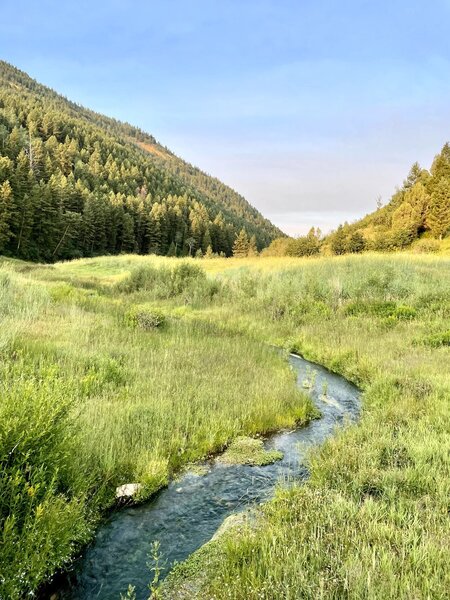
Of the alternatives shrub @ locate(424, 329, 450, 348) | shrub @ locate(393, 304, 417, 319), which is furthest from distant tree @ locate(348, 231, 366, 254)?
shrub @ locate(424, 329, 450, 348)

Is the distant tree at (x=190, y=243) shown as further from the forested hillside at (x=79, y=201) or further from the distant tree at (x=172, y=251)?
the distant tree at (x=172, y=251)

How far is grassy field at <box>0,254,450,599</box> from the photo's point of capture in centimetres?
318

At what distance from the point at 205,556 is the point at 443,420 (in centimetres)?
452

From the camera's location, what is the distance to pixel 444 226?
53.8m

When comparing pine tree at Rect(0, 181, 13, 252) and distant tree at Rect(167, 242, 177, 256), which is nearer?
pine tree at Rect(0, 181, 13, 252)

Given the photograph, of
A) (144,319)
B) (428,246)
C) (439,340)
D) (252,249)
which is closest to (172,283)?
(144,319)

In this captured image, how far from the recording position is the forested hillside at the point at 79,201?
59781 millimetres

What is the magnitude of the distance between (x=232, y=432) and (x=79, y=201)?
264 feet

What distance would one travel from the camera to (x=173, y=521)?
4562 mm

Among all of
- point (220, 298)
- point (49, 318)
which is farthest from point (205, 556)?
point (220, 298)

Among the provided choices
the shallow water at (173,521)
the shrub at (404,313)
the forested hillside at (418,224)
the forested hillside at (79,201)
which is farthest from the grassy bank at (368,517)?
the forested hillside at (79,201)

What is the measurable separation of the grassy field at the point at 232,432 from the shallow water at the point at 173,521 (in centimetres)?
24

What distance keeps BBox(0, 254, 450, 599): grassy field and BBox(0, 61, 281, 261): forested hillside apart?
50.6 m

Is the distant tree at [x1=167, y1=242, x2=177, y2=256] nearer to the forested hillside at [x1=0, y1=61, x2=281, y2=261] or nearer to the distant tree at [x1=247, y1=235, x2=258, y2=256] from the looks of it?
the forested hillside at [x1=0, y1=61, x2=281, y2=261]
